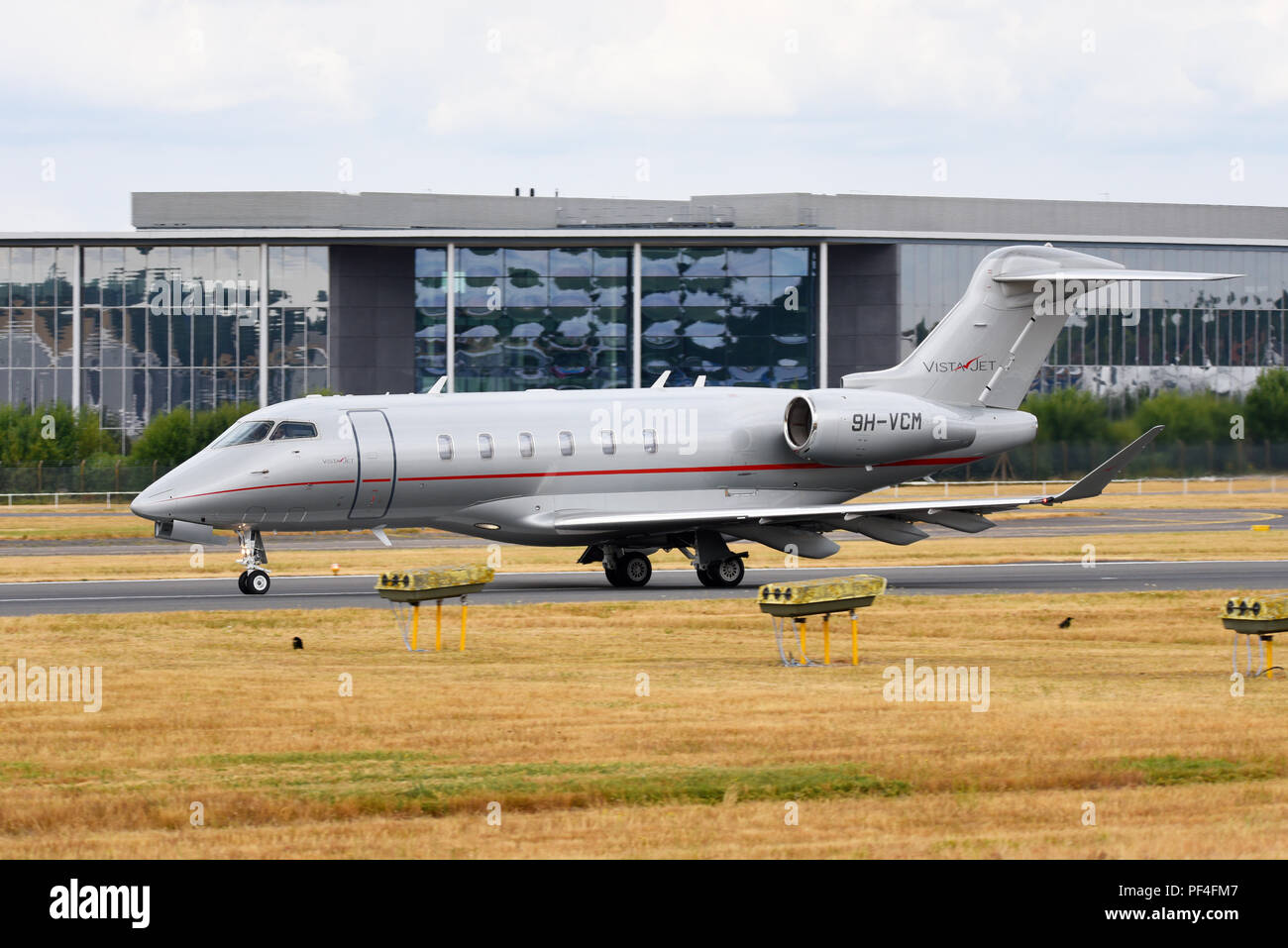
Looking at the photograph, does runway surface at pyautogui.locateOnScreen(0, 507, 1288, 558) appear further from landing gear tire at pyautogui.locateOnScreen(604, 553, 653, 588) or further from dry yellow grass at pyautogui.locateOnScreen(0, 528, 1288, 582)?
landing gear tire at pyautogui.locateOnScreen(604, 553, 653, 588)

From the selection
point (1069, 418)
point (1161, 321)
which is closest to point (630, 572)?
point (1069, 418)

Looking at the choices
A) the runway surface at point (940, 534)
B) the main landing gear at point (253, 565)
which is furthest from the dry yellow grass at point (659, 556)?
the main landing gear at point (253, 565)

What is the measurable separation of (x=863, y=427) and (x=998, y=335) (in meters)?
4.24

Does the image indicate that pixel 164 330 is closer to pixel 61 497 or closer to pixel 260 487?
pixel 61 497

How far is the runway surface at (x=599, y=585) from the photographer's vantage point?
94.3ft

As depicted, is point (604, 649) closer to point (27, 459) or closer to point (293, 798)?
point (293, 798)

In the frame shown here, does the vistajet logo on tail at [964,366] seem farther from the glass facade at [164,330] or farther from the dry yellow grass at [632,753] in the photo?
the glass facade at [164,330]

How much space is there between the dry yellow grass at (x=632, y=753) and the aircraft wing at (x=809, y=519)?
7395 millimetres

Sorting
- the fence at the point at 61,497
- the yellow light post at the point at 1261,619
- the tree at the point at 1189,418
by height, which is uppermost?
the tree at the point at 1189,418

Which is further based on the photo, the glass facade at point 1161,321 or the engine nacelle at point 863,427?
the glass facade at point 1161,321

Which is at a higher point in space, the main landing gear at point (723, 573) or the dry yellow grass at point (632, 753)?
the main landing gear at point (723, 573)

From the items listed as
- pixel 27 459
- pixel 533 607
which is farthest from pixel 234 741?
pixel 27 459

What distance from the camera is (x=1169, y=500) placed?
6444cm
